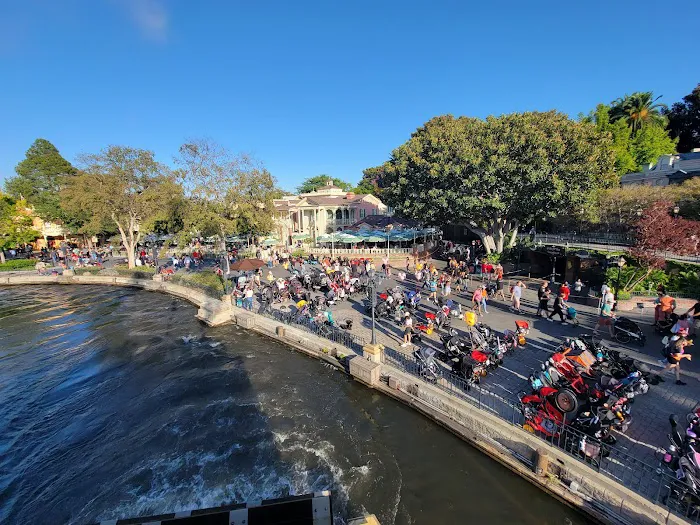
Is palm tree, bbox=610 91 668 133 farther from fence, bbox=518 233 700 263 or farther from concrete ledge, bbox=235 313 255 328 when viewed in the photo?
concrete ledge, bbox=235 313 255 328

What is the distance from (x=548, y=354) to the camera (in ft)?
37.9

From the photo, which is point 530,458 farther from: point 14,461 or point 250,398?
point 14,461

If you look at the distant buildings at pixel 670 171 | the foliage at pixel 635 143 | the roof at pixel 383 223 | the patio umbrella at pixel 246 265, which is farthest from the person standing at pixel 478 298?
the foliage at pixel 635 143

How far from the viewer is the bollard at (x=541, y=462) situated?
711cm

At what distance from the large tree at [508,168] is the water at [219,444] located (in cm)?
1579

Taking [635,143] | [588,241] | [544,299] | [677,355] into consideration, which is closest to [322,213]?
[588,241]

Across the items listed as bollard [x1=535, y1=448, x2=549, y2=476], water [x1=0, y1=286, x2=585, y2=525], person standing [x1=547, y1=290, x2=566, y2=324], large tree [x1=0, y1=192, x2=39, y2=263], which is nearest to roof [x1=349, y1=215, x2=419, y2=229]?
person standing [x1=547, y1=290, x2=566, y2=324]

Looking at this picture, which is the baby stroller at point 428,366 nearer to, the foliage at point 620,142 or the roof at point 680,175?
the roof at point 680,175

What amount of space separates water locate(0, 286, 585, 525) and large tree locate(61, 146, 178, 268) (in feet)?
59.0

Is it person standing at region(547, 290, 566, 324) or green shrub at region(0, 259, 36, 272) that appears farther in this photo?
green shrub at region(0, 259, 36, 272)

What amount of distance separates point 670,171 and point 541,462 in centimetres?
4031

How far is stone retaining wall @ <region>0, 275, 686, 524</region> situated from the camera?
6.14 meters

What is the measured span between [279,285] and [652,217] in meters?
19.7

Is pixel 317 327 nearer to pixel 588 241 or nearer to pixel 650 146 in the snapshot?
pixel 588 241
